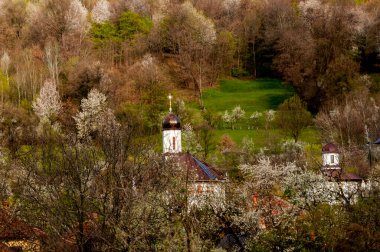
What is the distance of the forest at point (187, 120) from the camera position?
22953mm

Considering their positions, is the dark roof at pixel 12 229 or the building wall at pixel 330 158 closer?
the dark roof at pixel 12 229

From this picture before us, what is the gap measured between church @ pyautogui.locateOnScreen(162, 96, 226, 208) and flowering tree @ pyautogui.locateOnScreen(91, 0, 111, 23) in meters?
63.4

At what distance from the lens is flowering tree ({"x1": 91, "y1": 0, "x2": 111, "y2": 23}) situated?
362 feet

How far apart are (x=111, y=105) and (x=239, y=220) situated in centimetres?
4872

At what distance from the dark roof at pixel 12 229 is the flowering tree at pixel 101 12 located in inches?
3257

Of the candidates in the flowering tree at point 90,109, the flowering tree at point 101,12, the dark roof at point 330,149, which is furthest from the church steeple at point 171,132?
the flowering tree at point 101,12

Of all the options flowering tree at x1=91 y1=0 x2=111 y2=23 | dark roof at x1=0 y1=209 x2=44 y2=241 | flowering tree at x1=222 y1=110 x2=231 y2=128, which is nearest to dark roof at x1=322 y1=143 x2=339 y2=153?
flowering tree at x1=222 y1=110 x2=231 y2=128

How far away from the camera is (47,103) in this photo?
68500mm

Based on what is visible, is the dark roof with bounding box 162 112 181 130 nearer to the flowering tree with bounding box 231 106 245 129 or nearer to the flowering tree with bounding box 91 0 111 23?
the flowering tree with bounding box 231 106 245 129

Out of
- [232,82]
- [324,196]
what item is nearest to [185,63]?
[232,82]

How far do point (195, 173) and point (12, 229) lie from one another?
8821 mm

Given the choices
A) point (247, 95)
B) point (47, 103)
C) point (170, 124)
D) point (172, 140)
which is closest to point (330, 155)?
point (172, 140)

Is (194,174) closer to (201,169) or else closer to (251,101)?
(201,169)

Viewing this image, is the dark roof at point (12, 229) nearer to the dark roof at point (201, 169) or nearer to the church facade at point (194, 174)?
the church facade at point (194, 174)
